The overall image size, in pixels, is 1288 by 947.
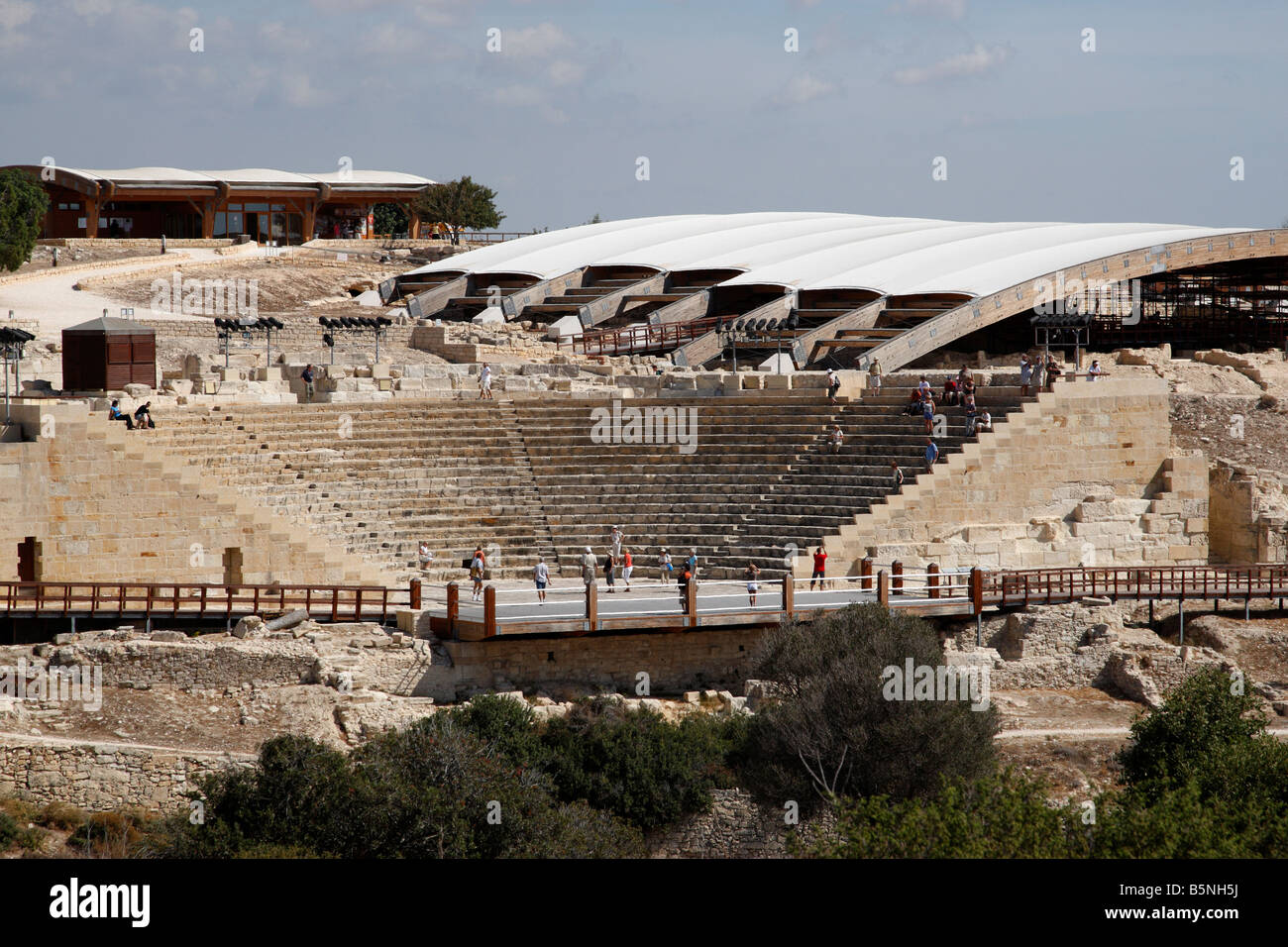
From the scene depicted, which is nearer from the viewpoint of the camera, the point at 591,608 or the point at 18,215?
the point at 591,608

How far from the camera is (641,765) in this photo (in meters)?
21.4

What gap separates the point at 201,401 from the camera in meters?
33.1

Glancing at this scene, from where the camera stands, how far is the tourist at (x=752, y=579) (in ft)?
84.2

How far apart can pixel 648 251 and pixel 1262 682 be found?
113 ft

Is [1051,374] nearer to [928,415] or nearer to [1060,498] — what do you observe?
[1060,498]

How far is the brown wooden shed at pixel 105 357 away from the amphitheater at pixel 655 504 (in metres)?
0.91

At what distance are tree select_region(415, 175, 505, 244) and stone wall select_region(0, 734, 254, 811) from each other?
56.9m

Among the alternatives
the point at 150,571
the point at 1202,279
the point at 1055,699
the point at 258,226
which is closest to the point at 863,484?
the point at 1055,699

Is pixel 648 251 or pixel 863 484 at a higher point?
pixel 648 251

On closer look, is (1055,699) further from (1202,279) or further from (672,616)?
(1202,279)

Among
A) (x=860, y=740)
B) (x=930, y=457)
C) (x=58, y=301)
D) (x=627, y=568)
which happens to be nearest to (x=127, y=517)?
(x=627, y=568)

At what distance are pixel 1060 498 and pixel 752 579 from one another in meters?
8.20

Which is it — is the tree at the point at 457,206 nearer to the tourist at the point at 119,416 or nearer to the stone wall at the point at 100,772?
the tourist at the point at 119,416

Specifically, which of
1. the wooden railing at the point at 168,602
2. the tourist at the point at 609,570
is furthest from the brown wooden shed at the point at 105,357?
the tourist at the point at 609,570
